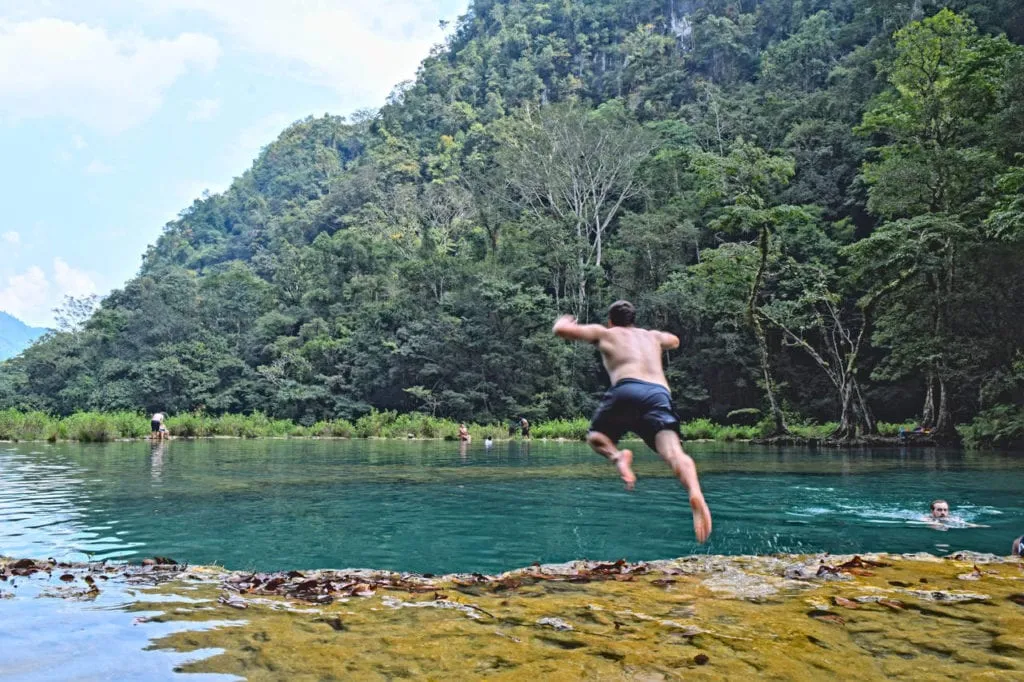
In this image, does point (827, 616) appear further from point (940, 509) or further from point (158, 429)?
point (158, 429)

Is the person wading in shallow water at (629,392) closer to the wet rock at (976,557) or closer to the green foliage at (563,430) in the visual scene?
the wet rock at (976,557)

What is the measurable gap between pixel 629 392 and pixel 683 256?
42.3 m

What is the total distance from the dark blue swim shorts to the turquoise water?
10.9ft

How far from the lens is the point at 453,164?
6825 centimetres

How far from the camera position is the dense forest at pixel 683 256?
2883cm

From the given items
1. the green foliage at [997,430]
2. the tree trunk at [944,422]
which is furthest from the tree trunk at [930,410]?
the green foliage at [997,430]

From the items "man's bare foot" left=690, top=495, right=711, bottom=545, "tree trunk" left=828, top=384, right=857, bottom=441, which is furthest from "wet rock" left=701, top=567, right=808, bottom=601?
"tree trunk" left=828, top=384, right=857, bottom=441

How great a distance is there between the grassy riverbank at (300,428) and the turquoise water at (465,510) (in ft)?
38.5

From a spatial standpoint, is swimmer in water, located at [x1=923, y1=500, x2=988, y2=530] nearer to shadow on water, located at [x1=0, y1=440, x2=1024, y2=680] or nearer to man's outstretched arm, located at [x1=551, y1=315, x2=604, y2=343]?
shadow on water, located at [x1=0, y1=440, x2=1024, y2=680]

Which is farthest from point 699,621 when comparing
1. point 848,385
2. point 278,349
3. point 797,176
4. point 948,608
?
point 278,349

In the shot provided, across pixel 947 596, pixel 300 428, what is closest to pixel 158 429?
pixel 300 428

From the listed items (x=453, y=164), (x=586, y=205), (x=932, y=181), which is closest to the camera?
(x=932, y=181)

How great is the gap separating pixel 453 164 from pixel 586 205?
21697 mm

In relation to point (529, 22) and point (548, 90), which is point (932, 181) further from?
point (529, 22)
